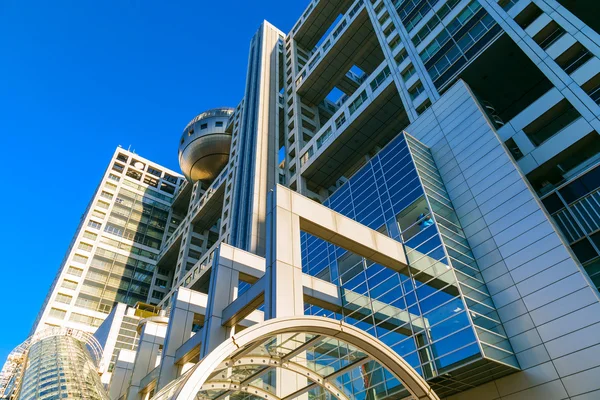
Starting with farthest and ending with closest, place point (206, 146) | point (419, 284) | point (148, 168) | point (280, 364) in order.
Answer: point (148, 168)
point (206, 146)
point (419, 284)
point (280, 364)

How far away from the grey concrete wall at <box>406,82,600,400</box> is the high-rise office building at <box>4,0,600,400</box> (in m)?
0.07

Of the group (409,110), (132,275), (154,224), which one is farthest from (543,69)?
(154,224)

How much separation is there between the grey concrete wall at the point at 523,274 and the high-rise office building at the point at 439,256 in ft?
0.23

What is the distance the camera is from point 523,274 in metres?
20.2

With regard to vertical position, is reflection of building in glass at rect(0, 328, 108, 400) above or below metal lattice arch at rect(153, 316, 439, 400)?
above

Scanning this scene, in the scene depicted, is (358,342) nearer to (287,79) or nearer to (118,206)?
(287,79)

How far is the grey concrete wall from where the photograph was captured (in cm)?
1697

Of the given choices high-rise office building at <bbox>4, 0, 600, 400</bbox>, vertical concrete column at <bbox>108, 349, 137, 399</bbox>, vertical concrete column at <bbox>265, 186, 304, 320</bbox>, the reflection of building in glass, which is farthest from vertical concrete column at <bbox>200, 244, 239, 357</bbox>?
vertical concrete column at <bbox>108, 349, 137, 399</bbox>

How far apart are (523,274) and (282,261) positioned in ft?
36.8

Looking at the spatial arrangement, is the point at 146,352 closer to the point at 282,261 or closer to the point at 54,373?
the point at 54,373

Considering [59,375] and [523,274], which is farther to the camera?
[523,274]

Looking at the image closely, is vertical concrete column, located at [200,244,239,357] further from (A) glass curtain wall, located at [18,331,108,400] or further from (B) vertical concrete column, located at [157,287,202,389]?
(A) glass curtain wall, located at [18,331,108,400]

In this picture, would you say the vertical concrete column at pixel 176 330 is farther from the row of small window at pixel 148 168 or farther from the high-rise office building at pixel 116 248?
the row of small window at pixel 148 168

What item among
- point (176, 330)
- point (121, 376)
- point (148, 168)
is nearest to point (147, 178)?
point (148, 168)
